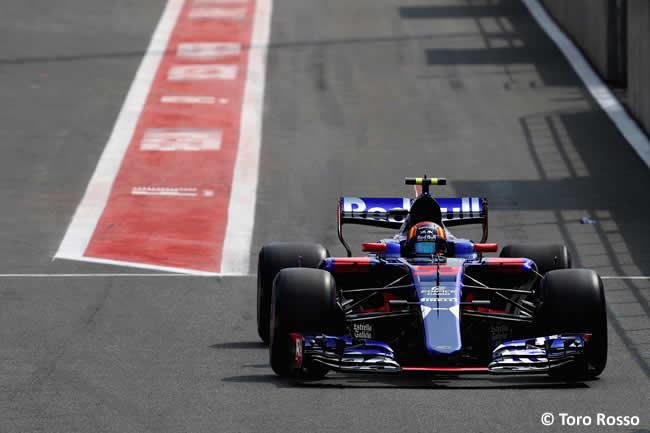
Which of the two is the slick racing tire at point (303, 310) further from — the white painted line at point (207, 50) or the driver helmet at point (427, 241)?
the white painted line at point (207, 50)

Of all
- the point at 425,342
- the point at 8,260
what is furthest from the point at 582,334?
the point at 8,260

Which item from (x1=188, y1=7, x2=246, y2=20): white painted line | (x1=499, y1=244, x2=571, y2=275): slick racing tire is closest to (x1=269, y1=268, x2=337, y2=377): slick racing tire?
(x1=499, y1=244, x2=571, y2=275): slick racing tire

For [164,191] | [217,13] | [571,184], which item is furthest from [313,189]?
[217,13]

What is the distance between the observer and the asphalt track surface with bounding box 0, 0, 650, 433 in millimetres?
12211

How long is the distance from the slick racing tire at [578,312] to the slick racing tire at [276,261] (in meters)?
3.28

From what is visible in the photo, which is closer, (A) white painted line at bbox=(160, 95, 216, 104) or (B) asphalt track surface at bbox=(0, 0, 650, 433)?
(B) asphalt track surface at bbox=(0, 0, 650, 433)

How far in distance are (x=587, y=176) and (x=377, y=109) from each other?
7.15 m

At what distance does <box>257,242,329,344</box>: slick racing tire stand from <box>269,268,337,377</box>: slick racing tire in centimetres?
219

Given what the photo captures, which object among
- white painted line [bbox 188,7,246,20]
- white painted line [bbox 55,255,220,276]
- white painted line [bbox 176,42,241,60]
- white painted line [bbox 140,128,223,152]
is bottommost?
white painted line [bbox 188,7,246,20]

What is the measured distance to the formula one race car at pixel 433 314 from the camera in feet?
41.6

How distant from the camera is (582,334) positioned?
12.9 metres

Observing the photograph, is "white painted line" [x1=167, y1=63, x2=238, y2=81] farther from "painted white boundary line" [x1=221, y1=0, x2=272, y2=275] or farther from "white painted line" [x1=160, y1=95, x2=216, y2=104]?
"white painted line" [x1=160, y1=95, x2=216, y2=104]

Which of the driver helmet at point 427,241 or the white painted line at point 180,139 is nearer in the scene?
the driver helmet at point 427,241

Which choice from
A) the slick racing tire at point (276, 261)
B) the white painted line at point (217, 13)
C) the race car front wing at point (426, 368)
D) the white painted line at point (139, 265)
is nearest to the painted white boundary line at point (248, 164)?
the white painted line at point (139, 265)
